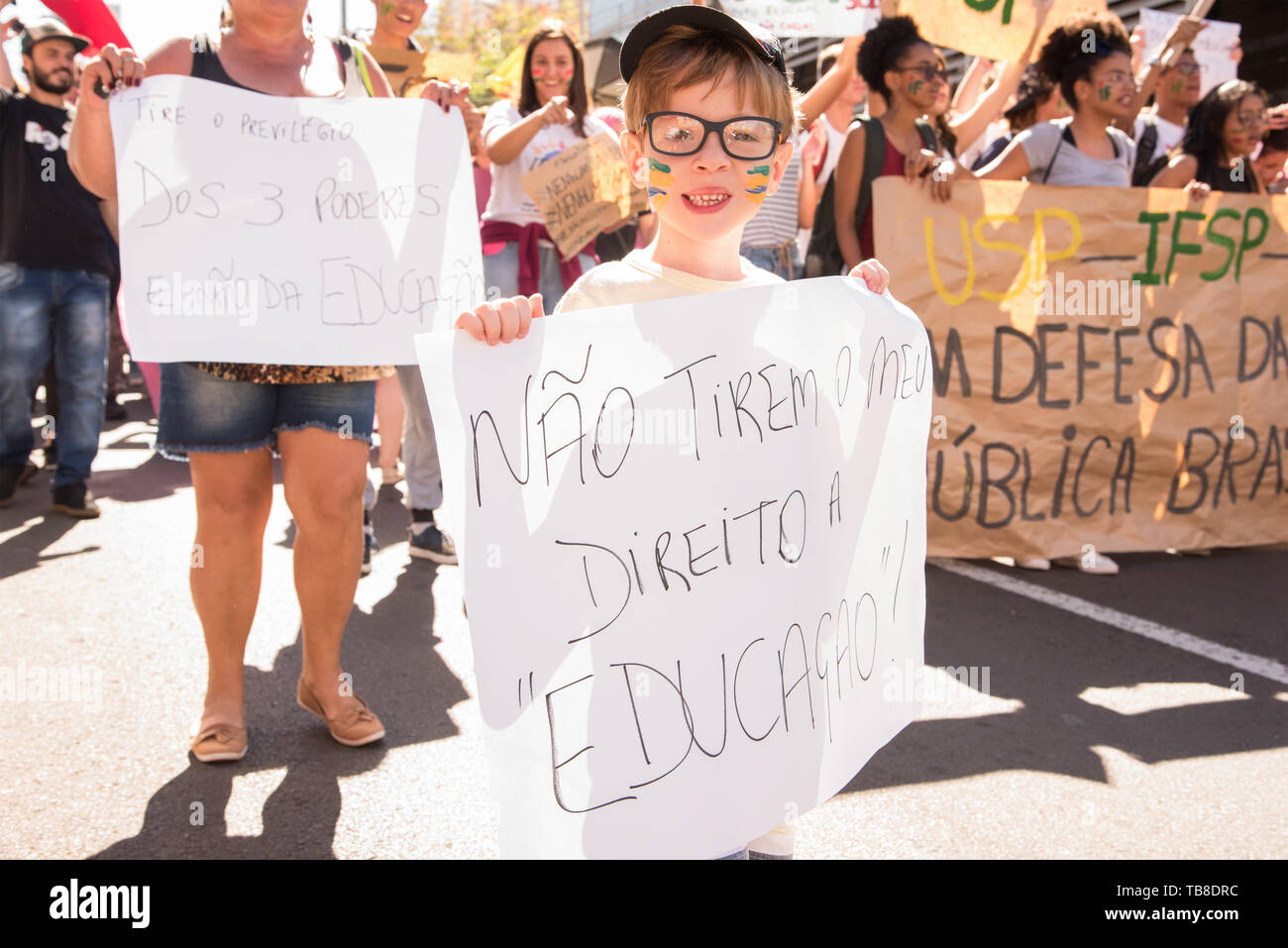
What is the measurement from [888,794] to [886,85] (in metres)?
3.25

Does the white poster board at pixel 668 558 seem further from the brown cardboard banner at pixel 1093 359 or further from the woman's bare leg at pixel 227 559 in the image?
the brown cardboard banner at pixel 1093 359

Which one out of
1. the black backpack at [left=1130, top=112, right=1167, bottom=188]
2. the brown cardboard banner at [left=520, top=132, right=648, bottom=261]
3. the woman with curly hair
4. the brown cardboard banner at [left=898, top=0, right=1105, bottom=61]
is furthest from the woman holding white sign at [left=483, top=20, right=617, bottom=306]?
the black backpack at [left=1130, top=112, right=1167, bottom=188]

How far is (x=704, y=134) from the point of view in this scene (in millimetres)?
1748

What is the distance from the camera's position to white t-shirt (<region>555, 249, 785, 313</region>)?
1.83 m

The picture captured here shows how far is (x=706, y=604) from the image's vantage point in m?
1.66

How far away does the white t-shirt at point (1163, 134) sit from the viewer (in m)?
6.28

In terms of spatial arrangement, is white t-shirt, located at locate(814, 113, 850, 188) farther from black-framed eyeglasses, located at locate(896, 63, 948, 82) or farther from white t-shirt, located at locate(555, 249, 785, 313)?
white t-shirt, located at locate(555, 249, 785, 313)

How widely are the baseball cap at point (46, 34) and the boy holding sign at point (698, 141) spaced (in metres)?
4.67

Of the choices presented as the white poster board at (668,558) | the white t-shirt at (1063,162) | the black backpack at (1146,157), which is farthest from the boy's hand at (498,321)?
the black backpack at (1146,157)

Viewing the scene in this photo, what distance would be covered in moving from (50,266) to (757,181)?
485cm

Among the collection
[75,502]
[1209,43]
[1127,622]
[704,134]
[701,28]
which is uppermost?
[1209,43]

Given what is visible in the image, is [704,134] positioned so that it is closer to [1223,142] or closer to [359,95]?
[359,95]

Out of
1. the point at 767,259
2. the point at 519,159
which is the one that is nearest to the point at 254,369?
the point at 519,159

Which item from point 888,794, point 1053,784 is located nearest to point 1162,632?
point 1053,784
